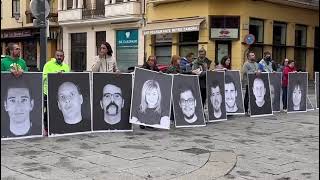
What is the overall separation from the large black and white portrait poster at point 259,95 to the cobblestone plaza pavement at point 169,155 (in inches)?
91.8

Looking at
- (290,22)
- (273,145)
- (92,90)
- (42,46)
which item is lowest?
(273,145)

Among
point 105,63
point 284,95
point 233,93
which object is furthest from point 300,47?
point 105,63

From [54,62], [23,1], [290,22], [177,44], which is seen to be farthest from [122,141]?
[23,1]

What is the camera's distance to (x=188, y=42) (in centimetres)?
2803

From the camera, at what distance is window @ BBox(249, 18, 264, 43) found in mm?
27766

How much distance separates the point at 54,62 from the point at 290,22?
23079mm

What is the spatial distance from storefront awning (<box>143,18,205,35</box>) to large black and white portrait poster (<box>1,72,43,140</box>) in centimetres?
1855

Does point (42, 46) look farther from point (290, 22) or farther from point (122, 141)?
point (290, 22)

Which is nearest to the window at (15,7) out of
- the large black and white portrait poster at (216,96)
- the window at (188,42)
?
the window at (188,42)

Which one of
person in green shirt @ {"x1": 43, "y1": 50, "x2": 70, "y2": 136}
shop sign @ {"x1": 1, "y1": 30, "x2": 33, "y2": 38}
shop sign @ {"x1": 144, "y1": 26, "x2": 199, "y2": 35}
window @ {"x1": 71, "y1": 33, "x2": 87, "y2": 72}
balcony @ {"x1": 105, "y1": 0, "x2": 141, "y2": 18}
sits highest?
balcony @ {"x1": 105, "y1": 0, "x2": 141, "y2": 18}

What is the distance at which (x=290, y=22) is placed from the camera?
30.2m

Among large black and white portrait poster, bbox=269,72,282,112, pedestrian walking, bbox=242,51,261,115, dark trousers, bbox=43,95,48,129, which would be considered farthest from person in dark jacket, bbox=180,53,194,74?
dark trousers, bbox=43,95,48,129

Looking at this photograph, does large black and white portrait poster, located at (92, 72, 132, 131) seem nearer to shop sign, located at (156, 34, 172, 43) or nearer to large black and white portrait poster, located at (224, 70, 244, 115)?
large black and white portrait poster, located at (224, 70, 244, 115)

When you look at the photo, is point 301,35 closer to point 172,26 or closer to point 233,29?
point 233,29
